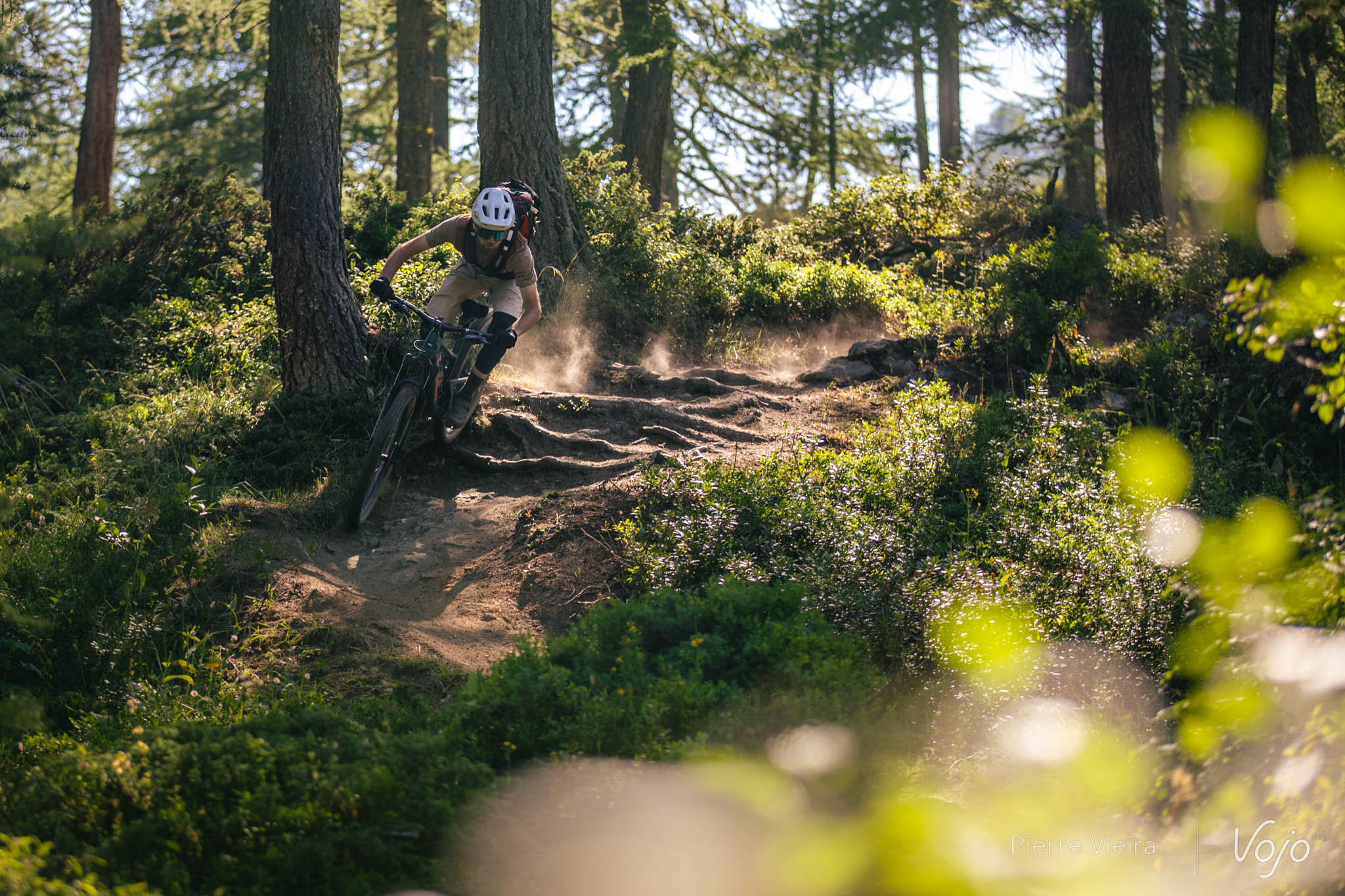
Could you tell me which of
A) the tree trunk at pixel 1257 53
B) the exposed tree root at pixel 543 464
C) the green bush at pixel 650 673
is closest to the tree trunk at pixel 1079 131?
the tree trunk at pixel 1257 53

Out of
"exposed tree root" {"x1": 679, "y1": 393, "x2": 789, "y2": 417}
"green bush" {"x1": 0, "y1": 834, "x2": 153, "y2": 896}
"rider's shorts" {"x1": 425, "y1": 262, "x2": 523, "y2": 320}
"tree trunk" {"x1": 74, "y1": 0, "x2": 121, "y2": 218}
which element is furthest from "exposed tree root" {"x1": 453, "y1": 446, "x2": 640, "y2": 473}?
"tree trunk" {"x1": 74, "y1": 0, "x2": 121, "y2": 218}

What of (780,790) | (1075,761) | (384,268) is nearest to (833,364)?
(384,268)

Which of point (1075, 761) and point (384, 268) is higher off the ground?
point (384, 268)

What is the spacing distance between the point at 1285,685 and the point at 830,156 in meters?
21.1

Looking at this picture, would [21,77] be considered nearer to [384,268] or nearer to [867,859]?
[384,268]

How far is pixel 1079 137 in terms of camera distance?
2062 cm

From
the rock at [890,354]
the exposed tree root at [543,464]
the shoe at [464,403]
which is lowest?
the exposed tree root at [543,464]

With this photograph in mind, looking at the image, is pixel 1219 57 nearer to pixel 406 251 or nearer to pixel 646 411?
pixel 646 411

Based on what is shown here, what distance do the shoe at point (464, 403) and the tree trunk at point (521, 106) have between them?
4.10 m

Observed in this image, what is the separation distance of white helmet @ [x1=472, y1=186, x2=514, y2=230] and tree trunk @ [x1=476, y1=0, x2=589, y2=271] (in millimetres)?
4545

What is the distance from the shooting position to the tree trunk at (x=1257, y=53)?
39.3 ft

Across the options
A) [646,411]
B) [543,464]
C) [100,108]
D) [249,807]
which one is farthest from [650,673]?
[100,108]

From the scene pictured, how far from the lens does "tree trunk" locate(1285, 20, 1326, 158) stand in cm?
1283

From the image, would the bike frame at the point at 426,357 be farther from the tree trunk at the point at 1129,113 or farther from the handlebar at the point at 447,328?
the tree trunk at the point at 1129,113
